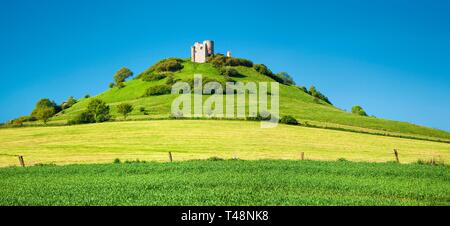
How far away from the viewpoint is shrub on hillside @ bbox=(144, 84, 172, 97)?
154 m

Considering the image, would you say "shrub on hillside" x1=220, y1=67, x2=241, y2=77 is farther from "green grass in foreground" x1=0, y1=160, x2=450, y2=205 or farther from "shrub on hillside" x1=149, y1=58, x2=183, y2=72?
"green grass in foreground" x1=0, y1=160, x2=450, y2=205

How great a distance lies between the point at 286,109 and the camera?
130 metres

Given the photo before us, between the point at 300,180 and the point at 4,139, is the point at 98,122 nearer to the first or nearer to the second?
the point at 4,139

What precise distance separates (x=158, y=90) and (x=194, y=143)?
3314 inches

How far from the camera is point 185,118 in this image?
106375mm

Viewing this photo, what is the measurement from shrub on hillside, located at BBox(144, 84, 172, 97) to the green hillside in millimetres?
3009

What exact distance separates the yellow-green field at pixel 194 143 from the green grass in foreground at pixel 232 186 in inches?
617

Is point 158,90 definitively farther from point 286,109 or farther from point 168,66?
point 286,109

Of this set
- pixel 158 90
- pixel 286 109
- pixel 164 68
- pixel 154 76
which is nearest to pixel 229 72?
pixel 164 68

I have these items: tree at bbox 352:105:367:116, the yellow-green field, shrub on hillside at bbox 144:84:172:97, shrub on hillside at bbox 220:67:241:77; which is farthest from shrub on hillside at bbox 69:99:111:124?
tree at bbox 352:105:367:116

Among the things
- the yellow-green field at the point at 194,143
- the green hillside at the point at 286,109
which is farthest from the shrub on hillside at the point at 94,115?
the yellow-green field at the point at 194,143

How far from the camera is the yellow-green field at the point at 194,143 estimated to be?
59428 mm

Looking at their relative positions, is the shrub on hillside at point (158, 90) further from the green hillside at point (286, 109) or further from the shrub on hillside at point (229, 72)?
the shrub on hillside at point (229, 72)
